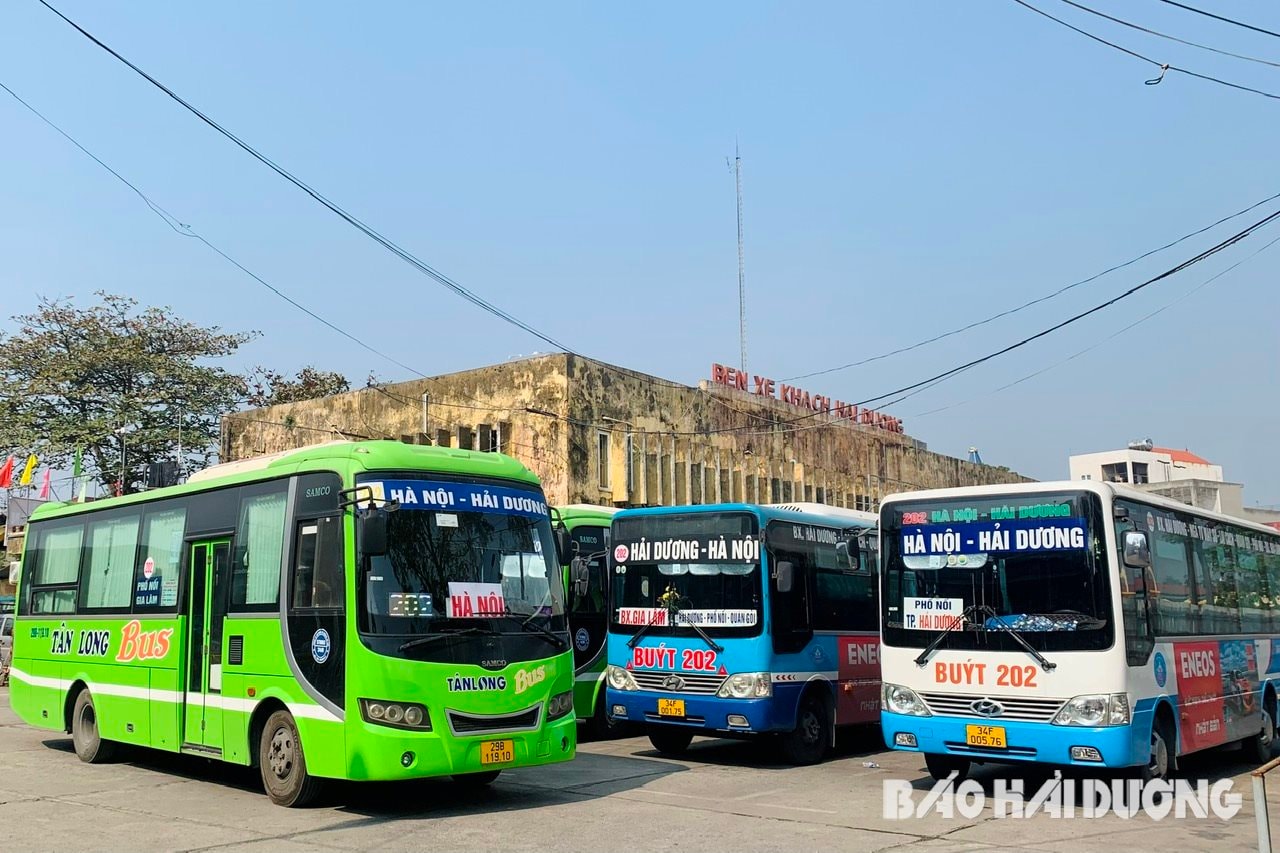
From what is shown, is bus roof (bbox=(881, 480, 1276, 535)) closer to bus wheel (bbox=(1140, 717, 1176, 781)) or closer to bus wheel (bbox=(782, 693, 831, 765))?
bus wheel (bbox=(1140, 717, 1176, 781))

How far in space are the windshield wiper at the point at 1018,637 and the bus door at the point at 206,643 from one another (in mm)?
6821

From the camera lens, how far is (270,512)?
1061 centimetres

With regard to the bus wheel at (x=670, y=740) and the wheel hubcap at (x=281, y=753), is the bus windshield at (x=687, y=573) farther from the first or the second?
the wheel hubcap at (x=281, y=753)

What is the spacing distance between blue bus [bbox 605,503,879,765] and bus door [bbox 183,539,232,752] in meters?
4.71

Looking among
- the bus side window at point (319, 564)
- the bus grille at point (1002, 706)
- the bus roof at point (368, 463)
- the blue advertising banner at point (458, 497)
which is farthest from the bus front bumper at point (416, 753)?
the bus grille at point (1002, 706)

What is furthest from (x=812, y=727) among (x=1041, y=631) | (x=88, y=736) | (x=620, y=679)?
(x=88, y=736)

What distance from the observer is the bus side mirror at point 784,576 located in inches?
506

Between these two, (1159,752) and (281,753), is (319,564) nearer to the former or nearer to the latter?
(281,753)

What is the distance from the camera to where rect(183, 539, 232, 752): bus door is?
10.8m

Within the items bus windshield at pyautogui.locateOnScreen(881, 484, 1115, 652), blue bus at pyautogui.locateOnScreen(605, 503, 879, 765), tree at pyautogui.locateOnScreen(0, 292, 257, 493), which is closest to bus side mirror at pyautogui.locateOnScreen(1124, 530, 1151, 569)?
bus windshield at pyautogui.locateOnScreen(881, 484, 1115, 652)

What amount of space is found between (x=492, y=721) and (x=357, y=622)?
1.38 metres

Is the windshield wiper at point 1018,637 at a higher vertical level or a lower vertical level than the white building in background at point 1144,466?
lower

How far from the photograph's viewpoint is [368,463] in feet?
32.1

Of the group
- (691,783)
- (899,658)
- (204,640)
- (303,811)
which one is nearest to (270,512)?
(204,640)
